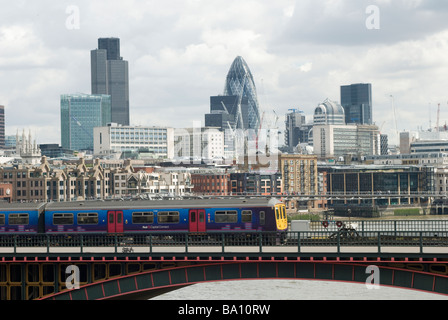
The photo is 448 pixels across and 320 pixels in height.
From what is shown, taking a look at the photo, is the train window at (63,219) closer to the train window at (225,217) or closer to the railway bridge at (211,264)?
the railway bridge at (211,264)

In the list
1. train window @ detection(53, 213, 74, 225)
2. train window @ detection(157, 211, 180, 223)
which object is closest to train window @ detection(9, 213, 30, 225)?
train window @ detection(53, 213, 74, 225)

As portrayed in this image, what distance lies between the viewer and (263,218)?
54031 millimetres

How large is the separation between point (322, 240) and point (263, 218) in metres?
9.24

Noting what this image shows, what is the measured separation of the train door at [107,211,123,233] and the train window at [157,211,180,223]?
2.27 metres

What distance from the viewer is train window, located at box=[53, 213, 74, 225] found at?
54094 mm

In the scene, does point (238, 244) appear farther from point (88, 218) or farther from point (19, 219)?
point (19, 219)

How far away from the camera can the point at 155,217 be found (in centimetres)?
5419

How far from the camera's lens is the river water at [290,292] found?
298 ft

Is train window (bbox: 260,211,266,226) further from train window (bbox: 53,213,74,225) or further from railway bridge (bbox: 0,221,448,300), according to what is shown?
train window (bbox: 53,213,74,225)

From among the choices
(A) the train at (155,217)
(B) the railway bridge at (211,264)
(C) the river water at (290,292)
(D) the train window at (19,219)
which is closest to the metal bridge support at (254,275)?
(B) the railway bridge at (211,264)

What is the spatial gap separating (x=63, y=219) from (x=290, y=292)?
4724 centimetres

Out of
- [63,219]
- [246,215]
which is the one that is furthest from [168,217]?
[63,219]
